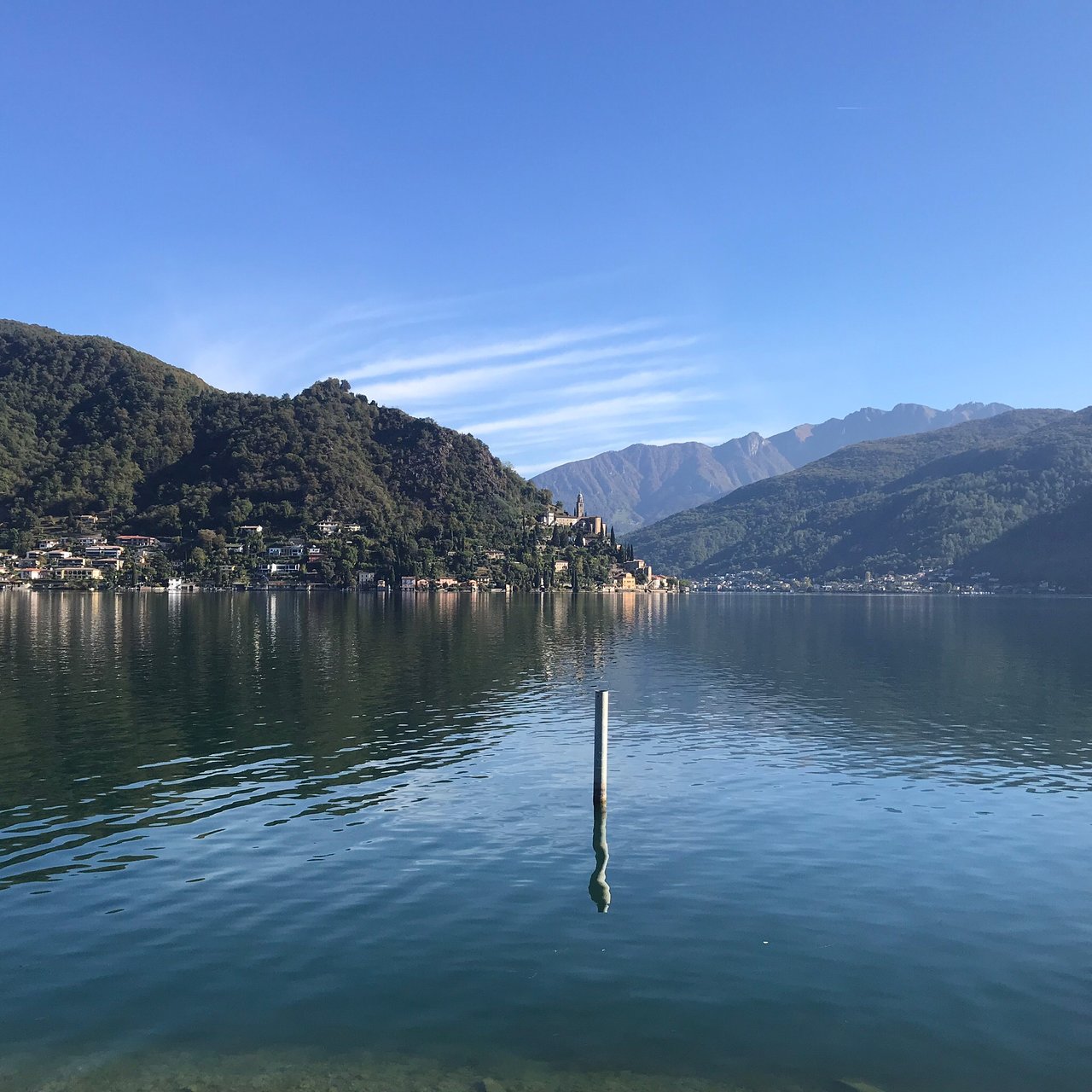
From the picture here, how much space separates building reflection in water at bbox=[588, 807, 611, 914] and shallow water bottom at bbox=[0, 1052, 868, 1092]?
657 cm

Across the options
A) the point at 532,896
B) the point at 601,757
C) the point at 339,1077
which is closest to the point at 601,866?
the point at 532,896

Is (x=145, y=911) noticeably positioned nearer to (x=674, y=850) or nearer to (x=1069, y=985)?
(x=674, y=850)

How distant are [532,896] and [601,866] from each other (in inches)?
114

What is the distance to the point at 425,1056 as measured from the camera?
14484 mm

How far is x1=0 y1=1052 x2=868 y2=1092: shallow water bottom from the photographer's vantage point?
533 inches

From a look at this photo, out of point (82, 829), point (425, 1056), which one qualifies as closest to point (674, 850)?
point (425, 1056)

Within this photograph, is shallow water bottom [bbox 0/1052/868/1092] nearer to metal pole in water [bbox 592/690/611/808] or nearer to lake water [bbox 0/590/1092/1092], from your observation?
lake water [bbox 0/590/1092/1092]

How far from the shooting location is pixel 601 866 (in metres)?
23.5

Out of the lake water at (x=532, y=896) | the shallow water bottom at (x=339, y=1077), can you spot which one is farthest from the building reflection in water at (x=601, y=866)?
the shallow water bottom at (x=339, y=1077)

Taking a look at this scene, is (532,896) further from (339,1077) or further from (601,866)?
(339,1077)

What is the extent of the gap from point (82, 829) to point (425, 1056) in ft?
53.5

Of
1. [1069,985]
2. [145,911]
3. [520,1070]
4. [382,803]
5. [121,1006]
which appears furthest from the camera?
[382,803]

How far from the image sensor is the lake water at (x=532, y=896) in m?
14.7

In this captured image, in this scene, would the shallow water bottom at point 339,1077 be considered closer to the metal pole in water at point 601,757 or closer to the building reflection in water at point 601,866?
the building reflection in water at point 601,866
